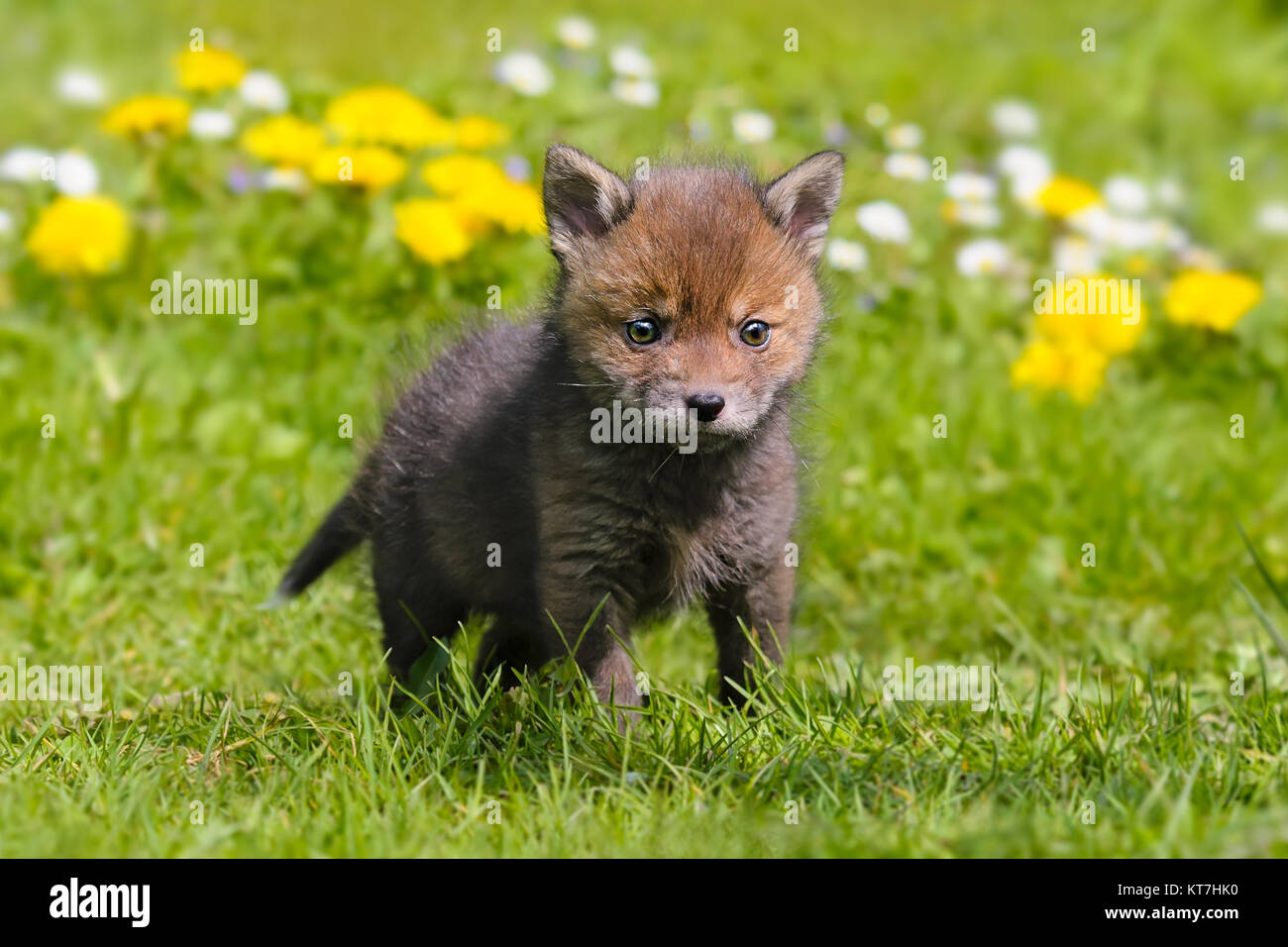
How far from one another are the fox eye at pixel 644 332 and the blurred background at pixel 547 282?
783mm

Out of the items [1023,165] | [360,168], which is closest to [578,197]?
[360,168]

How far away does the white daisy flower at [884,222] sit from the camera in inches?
292

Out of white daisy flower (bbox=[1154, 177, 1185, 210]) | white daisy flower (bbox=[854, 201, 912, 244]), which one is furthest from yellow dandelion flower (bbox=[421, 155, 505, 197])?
white daisy flower (bbox=[1154, 177, 1185, 210])

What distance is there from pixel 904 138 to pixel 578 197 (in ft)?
15.1

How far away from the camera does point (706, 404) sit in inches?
144

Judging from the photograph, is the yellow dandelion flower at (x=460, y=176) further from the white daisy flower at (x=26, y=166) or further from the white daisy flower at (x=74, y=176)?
the white daisy flower at (x=26, y=166)

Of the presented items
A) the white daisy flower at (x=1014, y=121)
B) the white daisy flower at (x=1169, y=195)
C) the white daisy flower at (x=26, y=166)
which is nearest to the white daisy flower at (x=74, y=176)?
the white daisy flower at (x=26, y=166)

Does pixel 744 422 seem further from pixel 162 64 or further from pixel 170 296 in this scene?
pixel 162 64

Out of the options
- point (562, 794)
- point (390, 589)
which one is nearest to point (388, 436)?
point (390, 589)

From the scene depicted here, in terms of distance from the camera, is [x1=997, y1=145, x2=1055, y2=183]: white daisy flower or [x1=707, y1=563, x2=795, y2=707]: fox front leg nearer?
[x1=707, y1=563, x2=795, y2=707]: fox front leg

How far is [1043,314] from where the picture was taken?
7.25m

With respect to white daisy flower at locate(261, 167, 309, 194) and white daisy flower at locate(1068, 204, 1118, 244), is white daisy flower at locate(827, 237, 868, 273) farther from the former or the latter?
white daisy flower at locate(261, 167, 309, 194)

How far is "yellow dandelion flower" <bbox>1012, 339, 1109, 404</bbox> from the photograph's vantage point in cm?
688

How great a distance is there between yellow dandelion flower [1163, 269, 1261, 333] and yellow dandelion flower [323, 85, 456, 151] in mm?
3684
